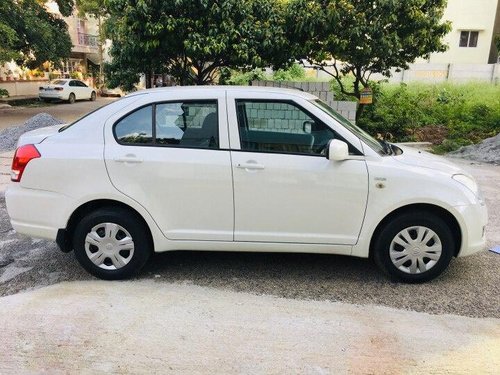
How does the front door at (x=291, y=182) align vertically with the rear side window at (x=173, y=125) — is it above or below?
below

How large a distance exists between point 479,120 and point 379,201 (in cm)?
1135

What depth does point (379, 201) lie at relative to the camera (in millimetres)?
3959

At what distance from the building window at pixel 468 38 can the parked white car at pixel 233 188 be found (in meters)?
27.3

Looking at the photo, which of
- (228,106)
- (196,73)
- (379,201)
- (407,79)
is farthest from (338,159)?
(407,79)

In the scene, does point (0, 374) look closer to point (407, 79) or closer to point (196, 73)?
point (196, 73)

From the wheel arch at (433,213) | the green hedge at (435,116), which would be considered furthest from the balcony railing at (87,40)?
the wheel arch at (433,213)

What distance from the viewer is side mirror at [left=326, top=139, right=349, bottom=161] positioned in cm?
384

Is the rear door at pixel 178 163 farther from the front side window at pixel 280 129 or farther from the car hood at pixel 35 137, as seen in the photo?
the car hood at pixel 35 137

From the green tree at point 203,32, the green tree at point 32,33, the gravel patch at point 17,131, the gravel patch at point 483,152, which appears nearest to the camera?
the green tree at point 203,32

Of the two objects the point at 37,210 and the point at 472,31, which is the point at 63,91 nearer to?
the point at 472,31

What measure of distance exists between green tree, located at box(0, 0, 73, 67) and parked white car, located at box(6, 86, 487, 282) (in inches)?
607

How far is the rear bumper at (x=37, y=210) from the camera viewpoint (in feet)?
13.4

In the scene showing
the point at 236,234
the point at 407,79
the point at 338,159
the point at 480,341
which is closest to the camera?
the point at 480,341

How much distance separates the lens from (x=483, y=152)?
34.2ft
